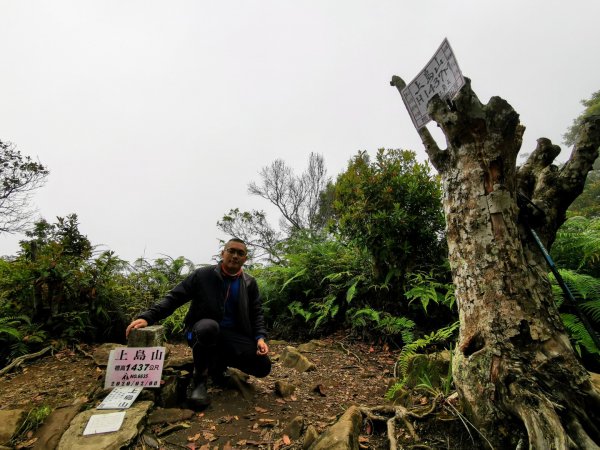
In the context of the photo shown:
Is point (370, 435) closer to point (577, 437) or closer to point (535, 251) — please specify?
point (577, 437)

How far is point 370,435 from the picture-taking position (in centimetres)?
209

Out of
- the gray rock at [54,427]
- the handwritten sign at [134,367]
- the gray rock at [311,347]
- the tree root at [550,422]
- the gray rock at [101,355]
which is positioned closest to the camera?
the tree root at [550,422]

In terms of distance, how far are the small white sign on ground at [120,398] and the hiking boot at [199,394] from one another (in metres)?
0.44

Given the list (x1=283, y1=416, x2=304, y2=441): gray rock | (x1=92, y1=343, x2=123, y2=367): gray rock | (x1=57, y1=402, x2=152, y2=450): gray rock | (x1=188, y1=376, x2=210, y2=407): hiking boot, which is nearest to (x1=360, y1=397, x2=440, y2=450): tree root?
(x1=283, y1=416, x2=304, y2=441): gray rock

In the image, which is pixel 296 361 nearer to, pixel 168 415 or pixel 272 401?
pixel 272 401

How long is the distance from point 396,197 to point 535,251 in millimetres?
2429

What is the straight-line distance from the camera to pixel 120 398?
2342 millimetres

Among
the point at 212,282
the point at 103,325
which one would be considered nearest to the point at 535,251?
the point at 212,282

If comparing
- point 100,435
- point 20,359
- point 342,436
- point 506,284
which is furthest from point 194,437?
point 20,359

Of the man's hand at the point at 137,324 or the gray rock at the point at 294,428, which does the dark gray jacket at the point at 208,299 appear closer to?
the man's hand at the point at 137,324

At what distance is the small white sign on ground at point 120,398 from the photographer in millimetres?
2252

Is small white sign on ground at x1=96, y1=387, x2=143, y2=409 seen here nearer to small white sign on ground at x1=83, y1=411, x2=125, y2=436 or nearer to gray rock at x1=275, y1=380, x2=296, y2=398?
small white sign on ground at x1=83, y1=411, x2=125, y2=436

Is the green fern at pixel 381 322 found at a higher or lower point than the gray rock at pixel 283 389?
higher

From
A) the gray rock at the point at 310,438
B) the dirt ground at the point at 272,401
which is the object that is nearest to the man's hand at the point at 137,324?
the dirt ground at the point at 272,401
